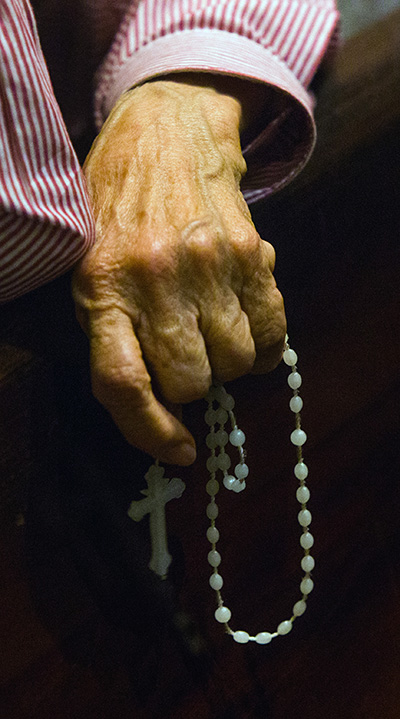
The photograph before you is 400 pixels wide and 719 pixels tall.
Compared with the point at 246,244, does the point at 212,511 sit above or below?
below

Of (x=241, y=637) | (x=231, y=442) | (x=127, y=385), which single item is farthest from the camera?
(x=241, y=637)

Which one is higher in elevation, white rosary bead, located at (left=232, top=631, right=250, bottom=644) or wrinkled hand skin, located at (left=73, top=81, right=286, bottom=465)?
wrinkled hand skin, located at (left=73, top=81, right=286, bottom=465)

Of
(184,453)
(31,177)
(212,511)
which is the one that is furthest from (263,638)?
(31,177)

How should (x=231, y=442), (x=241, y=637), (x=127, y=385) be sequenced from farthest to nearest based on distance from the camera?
(x=241, y=637) < (x=231, y=442) < (x=127, y=385)

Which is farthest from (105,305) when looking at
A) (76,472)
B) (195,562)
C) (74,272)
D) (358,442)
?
(358,442)

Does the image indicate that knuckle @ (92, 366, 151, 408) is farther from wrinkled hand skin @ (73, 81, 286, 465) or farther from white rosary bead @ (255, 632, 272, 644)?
white rosary bead @ (255, 632, 272, 644)

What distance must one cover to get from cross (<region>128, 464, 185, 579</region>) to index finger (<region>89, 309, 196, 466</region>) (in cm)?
10

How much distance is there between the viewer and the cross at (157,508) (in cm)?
41

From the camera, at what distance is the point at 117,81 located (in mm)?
477

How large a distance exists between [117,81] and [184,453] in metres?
0.33

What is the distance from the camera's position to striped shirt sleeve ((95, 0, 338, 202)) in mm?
427

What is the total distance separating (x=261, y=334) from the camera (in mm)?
326

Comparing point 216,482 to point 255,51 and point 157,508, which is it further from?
point 255,51

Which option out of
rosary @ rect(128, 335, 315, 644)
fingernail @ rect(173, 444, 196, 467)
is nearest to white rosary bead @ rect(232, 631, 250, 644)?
rosary @ rect(128, 335, 315, 644)
